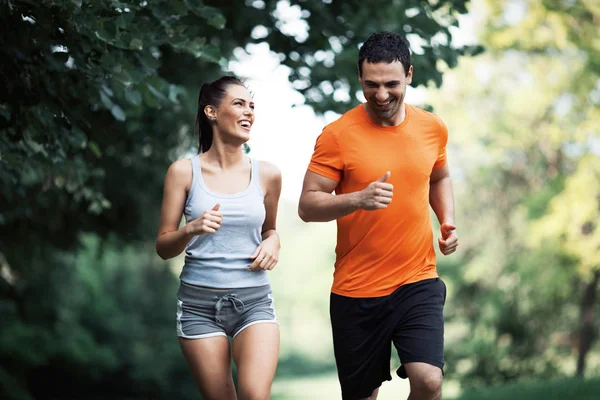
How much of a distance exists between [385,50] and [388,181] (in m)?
0.65

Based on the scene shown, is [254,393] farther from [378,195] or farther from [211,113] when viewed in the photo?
[211,113]

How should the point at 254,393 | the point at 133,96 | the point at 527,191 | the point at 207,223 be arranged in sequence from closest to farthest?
the point at 207,223 → the point at 254,393 → the point at 133,96 → the point at 527,191

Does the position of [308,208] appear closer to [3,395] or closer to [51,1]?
[51,1]

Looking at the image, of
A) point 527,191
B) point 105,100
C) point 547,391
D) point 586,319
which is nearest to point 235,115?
point 105,100

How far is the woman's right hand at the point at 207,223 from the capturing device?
13.0 feet

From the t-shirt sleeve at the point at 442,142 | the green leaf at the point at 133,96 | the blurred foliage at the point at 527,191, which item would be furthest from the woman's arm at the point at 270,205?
the blurred foliage at the point at 527,191

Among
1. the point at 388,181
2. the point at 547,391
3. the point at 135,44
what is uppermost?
the point at 135,44

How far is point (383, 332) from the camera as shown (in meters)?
4.61

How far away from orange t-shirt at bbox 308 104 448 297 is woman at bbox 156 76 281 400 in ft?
1.39

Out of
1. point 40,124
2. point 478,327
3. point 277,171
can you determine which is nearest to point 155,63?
point 40,124

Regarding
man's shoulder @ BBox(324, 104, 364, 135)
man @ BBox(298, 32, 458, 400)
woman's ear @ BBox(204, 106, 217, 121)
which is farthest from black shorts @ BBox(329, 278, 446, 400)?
woman's ear @ BBox(204, 106, 217, 121)

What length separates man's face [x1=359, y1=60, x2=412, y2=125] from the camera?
4266 mm

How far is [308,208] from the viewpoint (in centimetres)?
445

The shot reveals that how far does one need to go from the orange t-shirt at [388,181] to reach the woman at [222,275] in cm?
42
